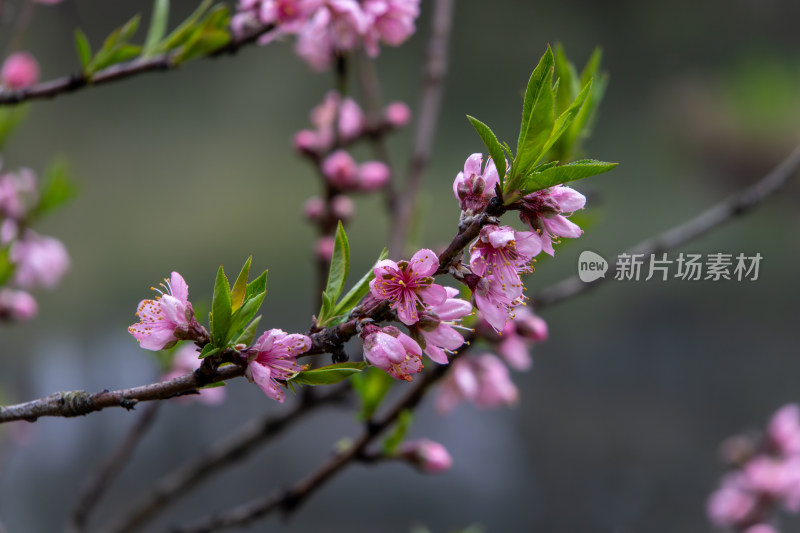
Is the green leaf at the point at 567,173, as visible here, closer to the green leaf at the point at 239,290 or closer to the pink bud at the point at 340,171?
the green leaf at the point at 239,290

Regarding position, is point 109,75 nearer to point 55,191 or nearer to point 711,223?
point 55,191

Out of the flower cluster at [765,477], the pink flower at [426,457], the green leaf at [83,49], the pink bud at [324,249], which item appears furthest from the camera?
the flower cluster at [765,477]

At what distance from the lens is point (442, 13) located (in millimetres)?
717

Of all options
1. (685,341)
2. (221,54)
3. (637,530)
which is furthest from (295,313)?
(221,54)

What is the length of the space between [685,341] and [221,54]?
1.36 m

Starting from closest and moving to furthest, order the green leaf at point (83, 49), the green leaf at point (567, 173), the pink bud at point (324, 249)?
1. the green leaf at point (567, 173)
2. the green leaf at point (83, 49)
3. the pink bud at point (324, 249)

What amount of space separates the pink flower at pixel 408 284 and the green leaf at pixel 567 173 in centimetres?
5

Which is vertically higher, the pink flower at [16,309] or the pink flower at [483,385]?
the pink flower at [483,385]

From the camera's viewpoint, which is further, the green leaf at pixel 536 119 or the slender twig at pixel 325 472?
the slender twig at pixel 325 472

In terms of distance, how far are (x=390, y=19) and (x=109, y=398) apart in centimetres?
33

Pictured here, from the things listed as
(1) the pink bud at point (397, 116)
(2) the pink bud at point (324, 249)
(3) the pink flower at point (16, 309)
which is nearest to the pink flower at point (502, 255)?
(2) the pink bud at point (324, 249)

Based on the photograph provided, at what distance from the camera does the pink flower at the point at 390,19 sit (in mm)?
455

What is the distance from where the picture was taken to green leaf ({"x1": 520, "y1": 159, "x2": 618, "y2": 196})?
0.78 ft

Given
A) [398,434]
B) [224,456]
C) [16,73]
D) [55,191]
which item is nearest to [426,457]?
[398,434]
